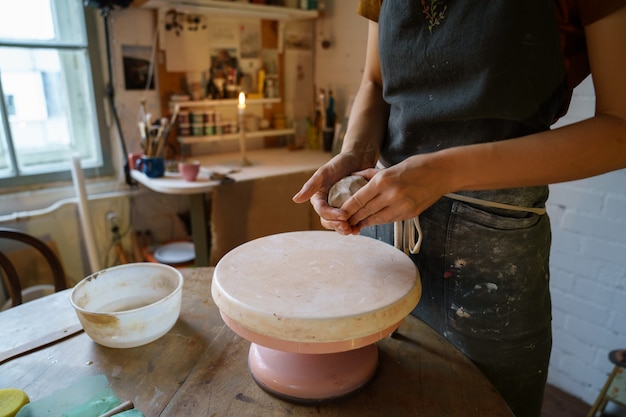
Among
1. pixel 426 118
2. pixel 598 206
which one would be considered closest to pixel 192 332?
pixel 426 118

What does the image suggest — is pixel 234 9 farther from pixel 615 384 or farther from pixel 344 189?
pixel 615 384

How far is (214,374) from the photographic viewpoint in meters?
0.71

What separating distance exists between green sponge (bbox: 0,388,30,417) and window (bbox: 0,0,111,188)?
1637 mm

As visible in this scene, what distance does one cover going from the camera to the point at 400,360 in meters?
0.74

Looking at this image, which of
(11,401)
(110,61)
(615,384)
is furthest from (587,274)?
(110,61)

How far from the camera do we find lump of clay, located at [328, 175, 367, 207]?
74cm

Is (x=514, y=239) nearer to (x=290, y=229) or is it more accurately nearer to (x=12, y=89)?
(x=290, y=229)

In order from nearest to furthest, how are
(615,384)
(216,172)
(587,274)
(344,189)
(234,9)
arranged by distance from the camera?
1. (344,189)
2. (615,384)
3. (587,274)
4. (216,172)
5. (234,9)

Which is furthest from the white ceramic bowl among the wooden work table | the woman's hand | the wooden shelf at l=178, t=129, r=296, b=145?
the wooden shelf at l=178, t=129, r=296, b=145

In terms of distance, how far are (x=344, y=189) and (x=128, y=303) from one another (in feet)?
1.74

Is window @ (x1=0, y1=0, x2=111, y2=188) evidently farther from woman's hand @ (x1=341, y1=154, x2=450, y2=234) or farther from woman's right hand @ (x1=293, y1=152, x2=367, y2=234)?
woman's hand @ (x1=341, y1=154, x2=450, y2=234)

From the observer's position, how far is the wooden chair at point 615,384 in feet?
4.86

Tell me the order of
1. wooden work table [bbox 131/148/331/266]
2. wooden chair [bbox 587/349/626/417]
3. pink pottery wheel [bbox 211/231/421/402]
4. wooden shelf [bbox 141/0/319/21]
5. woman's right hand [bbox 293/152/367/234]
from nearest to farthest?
1. pink pottery wheel [bbox 211/231/421/402]
2. woman's right hand [bbox 293/152/367/234]
3. wooden chair [bbox 587/349/626/417]
4. wooden work table [bbox 131/148/331/266]
5. wooden shelf [bbox 141/0/319/21]

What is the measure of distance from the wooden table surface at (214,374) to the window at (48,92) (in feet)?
4.65
